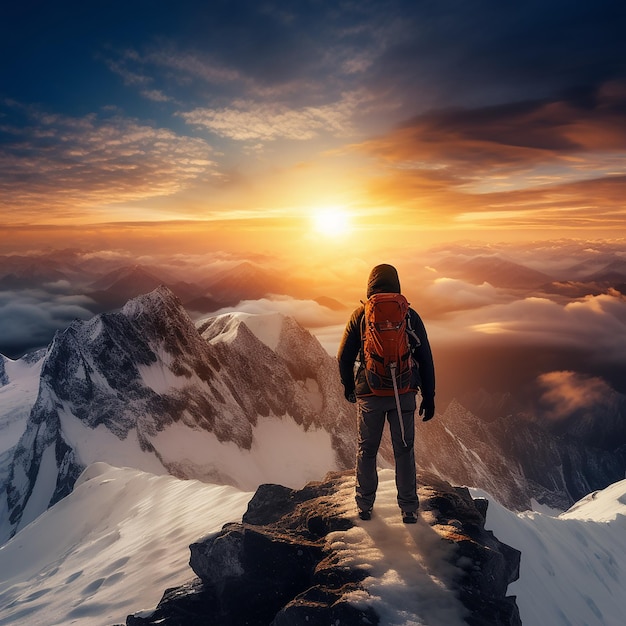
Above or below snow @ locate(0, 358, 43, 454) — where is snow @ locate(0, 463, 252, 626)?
above

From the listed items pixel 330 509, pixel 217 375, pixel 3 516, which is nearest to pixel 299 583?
pixel 330 509

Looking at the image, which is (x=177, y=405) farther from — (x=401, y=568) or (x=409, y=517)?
(x=401, y=568)

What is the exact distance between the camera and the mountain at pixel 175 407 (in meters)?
76.1

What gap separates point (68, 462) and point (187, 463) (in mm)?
19546

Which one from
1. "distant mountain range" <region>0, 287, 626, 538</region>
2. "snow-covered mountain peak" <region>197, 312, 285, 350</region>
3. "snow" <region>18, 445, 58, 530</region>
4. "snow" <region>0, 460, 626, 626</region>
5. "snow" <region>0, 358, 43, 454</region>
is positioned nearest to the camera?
"snow" <region>0, 460, 626, 626</region>

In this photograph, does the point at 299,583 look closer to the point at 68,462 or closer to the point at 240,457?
the point at 68,462

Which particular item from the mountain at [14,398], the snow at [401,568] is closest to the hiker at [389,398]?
the snow at [401,568]

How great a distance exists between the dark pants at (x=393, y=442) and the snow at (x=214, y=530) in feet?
1.44

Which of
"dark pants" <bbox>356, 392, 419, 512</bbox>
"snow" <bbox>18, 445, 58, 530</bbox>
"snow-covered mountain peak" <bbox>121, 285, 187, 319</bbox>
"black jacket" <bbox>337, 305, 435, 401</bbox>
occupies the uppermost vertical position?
"black jacket" <bbox>337, 305, 435, 401</bbox>

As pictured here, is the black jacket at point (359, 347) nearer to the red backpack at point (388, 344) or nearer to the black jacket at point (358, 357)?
the black jacket at point (358, 357)

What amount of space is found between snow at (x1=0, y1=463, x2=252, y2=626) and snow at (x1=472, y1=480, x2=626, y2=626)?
777 centimetres

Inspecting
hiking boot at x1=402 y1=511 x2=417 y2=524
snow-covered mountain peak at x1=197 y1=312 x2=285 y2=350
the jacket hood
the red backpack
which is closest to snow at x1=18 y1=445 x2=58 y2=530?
snow-covered mountain peak at x1=197 y1=312 x2=285 y2=350

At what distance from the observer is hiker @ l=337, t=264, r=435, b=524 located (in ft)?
27.3

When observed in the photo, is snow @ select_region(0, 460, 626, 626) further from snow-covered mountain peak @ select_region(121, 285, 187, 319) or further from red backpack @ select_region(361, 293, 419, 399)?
snow-covered mountain peak @ select_region(121, 285, 187, 319)
